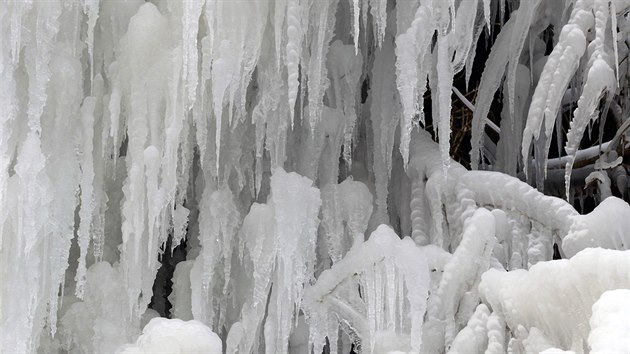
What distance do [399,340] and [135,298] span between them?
0.78 meters

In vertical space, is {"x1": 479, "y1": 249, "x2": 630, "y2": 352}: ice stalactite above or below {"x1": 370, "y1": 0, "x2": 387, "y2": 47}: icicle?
below

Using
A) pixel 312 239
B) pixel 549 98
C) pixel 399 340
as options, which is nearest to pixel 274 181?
pixel 312 239

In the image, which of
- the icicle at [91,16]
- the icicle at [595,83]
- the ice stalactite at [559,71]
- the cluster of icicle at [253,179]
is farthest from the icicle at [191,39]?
the icicle at [595,83]

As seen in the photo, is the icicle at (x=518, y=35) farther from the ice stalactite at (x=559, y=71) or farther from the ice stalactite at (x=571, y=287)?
the ice stalactite at (x=571, y=287)

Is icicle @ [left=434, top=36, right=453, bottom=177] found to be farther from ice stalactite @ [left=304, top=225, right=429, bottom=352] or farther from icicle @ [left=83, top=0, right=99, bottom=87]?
icicle @ [left=83, top=0, right=99, bottom=87]

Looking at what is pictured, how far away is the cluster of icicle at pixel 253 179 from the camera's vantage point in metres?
2.50

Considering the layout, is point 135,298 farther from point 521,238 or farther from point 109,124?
point 521,238

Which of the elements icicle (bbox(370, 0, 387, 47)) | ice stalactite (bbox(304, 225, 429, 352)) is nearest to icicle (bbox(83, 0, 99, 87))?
icicle (bbox(370, 0, 387, 47))

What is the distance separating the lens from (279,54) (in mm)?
2588

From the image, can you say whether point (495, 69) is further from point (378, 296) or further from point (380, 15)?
point (378, 296)

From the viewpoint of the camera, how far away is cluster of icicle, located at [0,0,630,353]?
2496 millimetres

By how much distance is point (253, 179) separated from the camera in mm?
2898

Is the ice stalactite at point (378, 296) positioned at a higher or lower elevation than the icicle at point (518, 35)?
lower

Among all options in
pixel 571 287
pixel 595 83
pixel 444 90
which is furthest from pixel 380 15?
pixel 571 287
